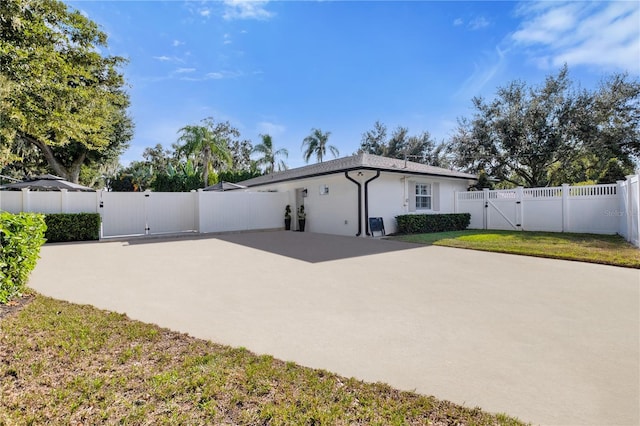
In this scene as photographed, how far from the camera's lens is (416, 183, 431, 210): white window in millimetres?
14406

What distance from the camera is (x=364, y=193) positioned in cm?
1229

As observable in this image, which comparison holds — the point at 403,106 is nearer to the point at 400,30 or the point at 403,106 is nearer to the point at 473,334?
the point at 400,30

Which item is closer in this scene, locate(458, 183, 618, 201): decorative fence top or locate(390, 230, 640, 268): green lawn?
locate(390, 230, 640, 268): green lawn

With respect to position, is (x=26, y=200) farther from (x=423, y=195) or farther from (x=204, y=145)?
(x=423, y=195)

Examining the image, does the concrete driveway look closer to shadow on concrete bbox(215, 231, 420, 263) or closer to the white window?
shadow on concrete bbox(215, 231, 420, 263)

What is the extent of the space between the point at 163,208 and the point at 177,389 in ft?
44.9

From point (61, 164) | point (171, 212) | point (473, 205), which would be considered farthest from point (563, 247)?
point (61, 164)

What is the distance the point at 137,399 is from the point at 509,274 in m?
6.14

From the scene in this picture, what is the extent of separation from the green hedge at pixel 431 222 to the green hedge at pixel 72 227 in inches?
472

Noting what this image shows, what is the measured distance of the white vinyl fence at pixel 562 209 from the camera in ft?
33.8

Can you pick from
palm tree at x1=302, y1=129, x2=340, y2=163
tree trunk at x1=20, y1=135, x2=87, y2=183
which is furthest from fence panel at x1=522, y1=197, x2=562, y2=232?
tree trunk at x1=20, y1=135, x2=87, y2=183

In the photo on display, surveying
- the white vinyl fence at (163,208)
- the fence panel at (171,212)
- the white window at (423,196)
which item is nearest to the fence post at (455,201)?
the white window at (423,196)

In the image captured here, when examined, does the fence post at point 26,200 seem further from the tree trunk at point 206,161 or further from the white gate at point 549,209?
the white gate at point 549,209

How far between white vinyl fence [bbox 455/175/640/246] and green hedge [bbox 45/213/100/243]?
653 inches
